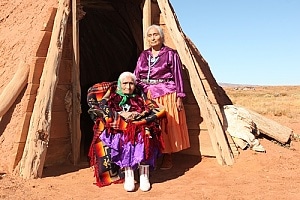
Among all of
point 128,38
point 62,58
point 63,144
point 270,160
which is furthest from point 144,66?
point 128,38

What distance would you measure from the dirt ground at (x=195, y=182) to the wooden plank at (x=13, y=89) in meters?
0.85

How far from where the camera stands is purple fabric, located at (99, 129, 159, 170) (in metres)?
3.90

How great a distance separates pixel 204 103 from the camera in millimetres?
4816

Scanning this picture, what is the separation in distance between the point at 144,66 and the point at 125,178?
Result: 4.73 feet

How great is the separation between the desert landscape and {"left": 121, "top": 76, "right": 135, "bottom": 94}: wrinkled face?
102cm

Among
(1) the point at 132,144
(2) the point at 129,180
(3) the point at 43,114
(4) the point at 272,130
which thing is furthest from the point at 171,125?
(4) the point at 272,130

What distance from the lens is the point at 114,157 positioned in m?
3.95

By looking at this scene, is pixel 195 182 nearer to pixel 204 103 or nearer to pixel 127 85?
pixel 204 103

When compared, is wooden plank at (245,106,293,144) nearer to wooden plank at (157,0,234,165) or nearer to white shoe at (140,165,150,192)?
wooden plank at (157,0,234,165)

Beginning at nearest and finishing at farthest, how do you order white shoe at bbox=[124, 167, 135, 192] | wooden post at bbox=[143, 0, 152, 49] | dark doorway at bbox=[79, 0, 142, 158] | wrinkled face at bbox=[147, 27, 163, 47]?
white shoe at bbox=[124, 167, 135, 192], wrinkled face at bbox=[147, 27, 163, 47], wooden post at bbox=[143, 0, 152, 49], dark doorway at bbox=[79, 0, 142, 158]

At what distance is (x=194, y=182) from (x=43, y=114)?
73.1 inches

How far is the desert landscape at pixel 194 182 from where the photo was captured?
12.3ft

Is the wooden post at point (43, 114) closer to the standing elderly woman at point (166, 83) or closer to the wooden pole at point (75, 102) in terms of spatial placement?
the wooden pole at point (75, 102)

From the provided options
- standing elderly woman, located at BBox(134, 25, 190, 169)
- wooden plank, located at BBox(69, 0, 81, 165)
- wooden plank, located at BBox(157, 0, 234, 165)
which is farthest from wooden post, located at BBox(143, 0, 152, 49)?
wooden plank, located at BBox(69, 0, 81, 165)
